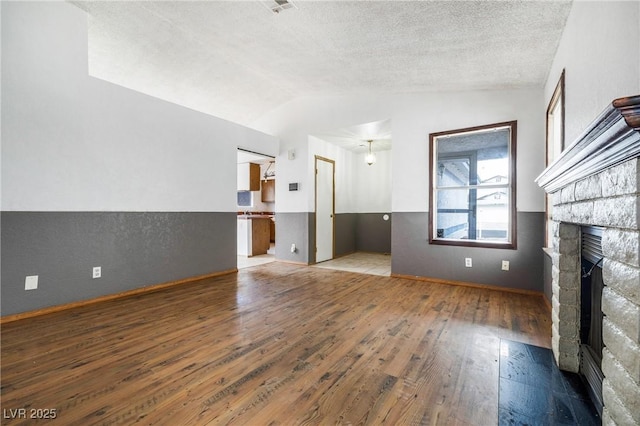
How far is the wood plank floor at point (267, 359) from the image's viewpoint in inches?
58.4

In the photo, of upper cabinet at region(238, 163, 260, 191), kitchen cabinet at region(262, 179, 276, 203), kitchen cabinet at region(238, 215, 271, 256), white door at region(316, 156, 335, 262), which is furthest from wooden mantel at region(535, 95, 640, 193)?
kitchen cabinet at region(262, 179, 276, 203)

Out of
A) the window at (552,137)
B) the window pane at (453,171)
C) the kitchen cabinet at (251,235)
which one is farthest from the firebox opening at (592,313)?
the kitchen cabinet at (251,235)

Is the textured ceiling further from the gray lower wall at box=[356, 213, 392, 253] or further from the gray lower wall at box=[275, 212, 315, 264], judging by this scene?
the gray lower wall at box=[356, 213, 392, 253]

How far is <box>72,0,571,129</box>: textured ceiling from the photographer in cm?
262

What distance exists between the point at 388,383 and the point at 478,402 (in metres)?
0.48

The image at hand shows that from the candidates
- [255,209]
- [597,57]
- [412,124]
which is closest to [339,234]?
[412,124]

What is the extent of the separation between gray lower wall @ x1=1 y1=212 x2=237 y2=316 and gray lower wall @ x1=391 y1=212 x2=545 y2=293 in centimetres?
298

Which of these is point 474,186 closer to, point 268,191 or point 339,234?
point 339,234

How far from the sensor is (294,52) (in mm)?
3639

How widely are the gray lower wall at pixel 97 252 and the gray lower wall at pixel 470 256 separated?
2.98 m

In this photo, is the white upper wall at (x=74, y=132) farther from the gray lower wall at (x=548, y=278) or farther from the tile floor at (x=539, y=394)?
the gray lower wall at (x=548, y=278)

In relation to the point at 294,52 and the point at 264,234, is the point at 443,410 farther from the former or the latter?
the point at 264,234

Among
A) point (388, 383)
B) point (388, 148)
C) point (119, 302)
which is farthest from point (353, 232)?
point (388, 383)

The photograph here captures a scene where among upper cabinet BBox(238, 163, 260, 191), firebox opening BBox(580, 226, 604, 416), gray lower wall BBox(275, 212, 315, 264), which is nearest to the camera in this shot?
firebox opening BBox(580, 226, 604, 416)
